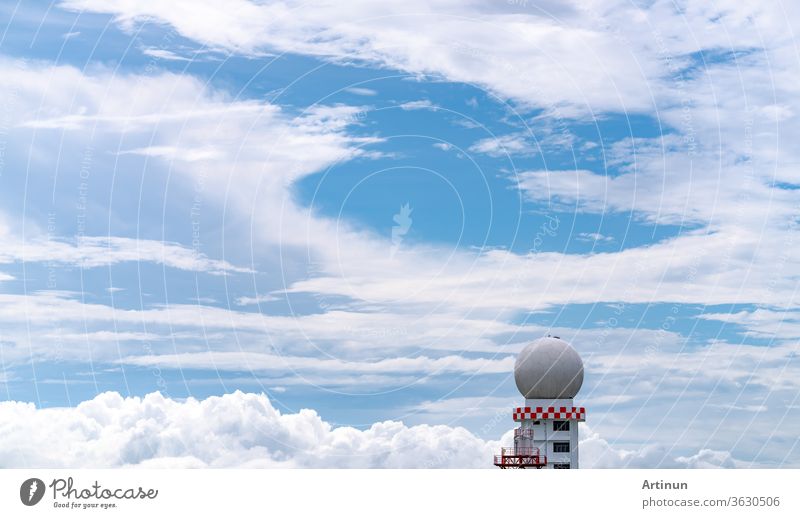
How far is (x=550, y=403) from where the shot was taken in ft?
326

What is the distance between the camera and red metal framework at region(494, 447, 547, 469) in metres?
95.8

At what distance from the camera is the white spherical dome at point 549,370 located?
3880 inches

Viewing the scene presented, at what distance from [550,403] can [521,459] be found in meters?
5.75

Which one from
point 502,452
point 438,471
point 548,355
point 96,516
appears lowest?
point 96,516

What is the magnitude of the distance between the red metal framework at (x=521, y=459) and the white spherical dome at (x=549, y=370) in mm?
4819

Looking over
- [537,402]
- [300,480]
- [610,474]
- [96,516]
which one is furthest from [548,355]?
[96,516]

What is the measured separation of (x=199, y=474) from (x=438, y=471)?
1306 centimetres

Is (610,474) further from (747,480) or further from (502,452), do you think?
(502,452)

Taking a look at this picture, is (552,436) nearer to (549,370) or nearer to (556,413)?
(556,413)

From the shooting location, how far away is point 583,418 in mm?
99125

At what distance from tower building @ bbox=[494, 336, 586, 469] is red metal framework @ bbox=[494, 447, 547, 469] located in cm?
9

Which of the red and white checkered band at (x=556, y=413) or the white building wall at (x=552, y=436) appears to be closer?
the white building wall at (x=552, y=436)

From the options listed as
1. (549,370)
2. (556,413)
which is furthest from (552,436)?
(549,370)

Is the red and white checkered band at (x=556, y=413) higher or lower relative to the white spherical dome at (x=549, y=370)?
lower
